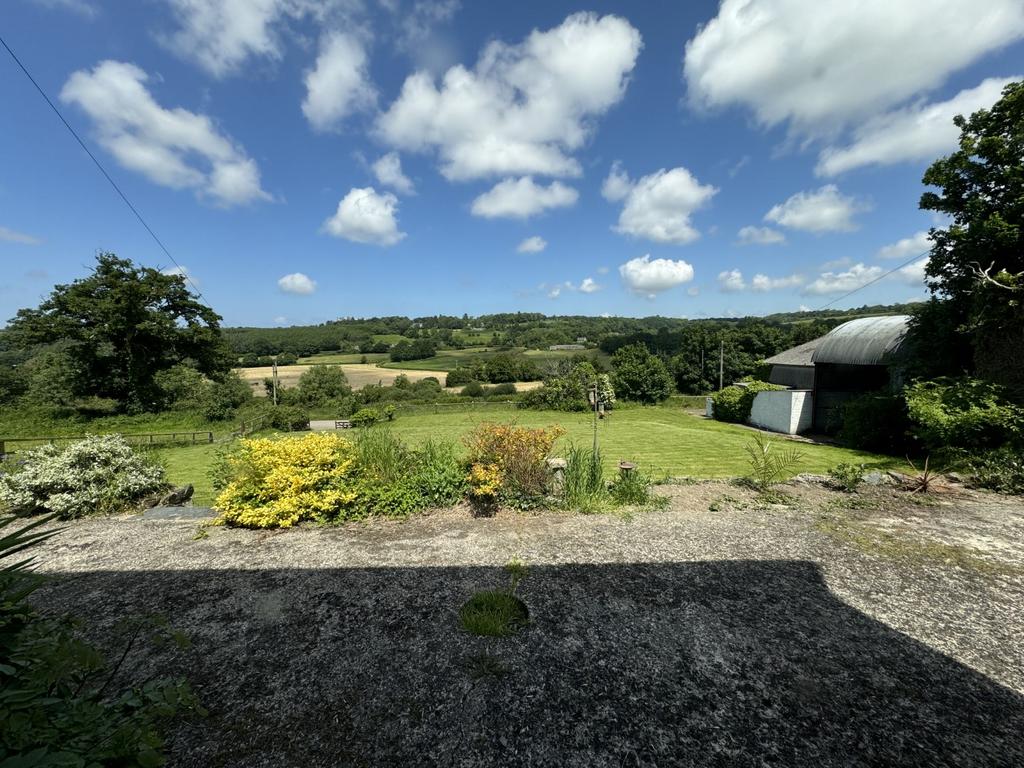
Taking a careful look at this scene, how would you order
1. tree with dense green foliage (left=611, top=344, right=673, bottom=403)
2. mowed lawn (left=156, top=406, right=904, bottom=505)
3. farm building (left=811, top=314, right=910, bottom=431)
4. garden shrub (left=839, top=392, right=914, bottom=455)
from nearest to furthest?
mowed lawn (left=156, top=406, right=904, bottom=505) < garden shrub (left=839, top=392, right=914, bottom=455) < farm building (left=811, top=314, right=910, bottom=431) < tree with dense green foliage (left=611, top=344, right=673, bottom=403)

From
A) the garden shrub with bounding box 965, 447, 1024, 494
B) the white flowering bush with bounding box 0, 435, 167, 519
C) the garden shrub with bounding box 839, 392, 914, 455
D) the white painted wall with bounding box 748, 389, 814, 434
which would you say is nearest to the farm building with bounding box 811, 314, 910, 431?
the white painted wall with bounding box 748, 389, 814, 434

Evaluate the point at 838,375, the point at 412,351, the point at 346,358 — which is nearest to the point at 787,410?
the point at 838,375

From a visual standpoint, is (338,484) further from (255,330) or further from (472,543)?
(255,330)

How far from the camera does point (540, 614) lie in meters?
3.28

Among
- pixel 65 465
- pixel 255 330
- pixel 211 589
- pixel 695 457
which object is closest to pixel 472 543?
pixel 211 589

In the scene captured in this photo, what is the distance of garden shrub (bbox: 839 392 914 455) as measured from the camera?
1101 centimetres

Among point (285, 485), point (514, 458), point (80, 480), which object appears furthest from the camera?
point (514, 458)

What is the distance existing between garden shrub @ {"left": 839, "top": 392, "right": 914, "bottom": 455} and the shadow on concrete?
10.6 m

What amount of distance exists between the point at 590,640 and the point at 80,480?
23.1 ft

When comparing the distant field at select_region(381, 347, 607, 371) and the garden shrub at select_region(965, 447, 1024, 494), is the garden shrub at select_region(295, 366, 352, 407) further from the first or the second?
the garden shrub at select_region(965, 447, 1024, 494)

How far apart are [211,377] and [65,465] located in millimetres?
26593

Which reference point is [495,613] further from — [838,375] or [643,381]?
[643,381]

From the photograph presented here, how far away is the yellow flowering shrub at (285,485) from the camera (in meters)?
5.05

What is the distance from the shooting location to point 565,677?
2.64 meters
